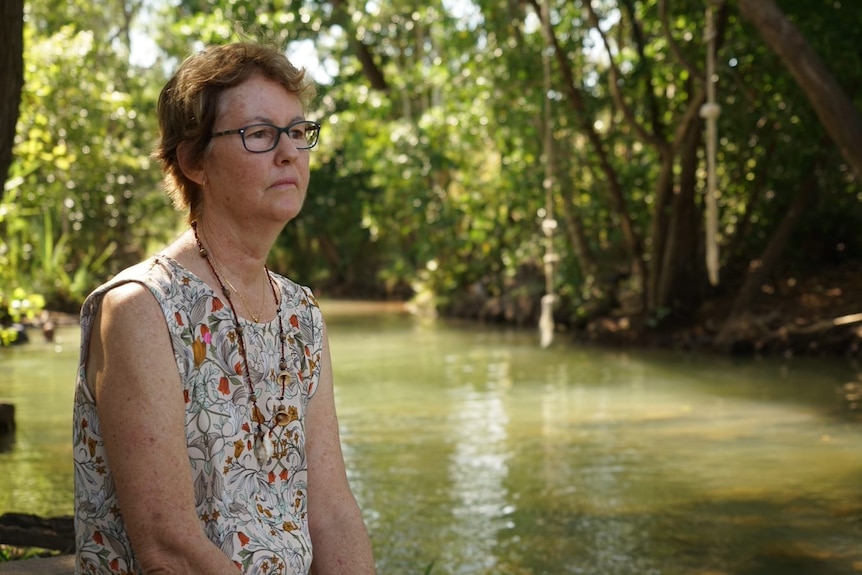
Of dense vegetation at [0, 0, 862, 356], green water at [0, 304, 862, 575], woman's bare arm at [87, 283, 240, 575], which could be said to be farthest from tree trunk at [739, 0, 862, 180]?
woman's bare arm at [87, 283, 240, 575]

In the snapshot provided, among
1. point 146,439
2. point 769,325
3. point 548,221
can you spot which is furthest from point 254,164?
point 769,325

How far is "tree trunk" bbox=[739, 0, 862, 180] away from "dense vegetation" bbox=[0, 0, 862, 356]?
0.20 m

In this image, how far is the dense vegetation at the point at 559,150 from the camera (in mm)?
12328

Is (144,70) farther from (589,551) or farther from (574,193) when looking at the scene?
(589,551)

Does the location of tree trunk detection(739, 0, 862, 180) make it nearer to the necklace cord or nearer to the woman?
the woman

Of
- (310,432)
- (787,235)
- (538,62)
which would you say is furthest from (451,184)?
(310,432)

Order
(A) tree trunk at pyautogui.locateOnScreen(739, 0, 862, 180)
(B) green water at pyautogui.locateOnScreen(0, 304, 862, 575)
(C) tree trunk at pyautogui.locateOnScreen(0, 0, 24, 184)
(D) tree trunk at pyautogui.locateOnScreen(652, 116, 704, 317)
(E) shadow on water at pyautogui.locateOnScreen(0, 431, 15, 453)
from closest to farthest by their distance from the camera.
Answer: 1. (C) tree trunk at pyautogui.locateOnScreen(0, 0, 24, 184)
2. (B) green water at pyautogui.locateOnScreen(0, 304, 862, 575)
3. (E) shadow on water at pyautogui.locateOnScreen(0, 431, 15, 453)
4. (A) tree trunk at pyautogui.locateOnScreen(739, 0, 862, 180)
5. (D) tree trunk at pyautogui.locateOnScreen(652, 116, 704, 317)

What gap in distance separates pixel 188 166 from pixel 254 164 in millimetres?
129

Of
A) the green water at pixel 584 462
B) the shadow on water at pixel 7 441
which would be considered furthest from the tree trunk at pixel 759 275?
the shadow on water at pixel 7 441

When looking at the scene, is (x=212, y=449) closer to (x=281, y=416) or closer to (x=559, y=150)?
(x=281, y=416)

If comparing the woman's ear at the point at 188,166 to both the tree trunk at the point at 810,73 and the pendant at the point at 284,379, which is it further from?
the tree trunk at the point at 810,73

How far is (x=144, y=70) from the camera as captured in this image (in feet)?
88.2

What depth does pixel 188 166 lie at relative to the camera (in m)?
2.22

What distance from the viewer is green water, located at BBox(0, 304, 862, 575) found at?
519cm
